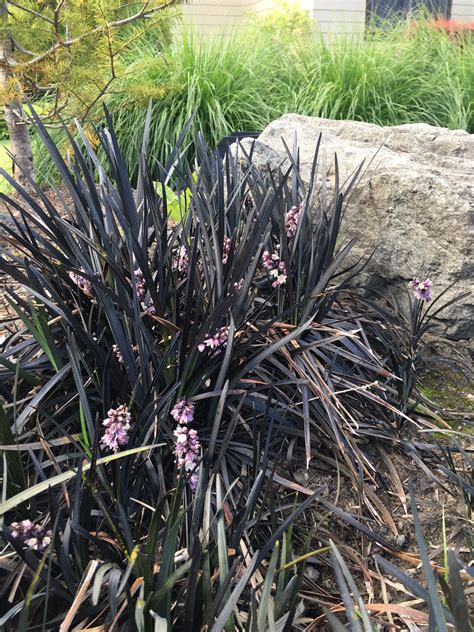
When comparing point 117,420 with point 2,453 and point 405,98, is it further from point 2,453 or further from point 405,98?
point 405,98

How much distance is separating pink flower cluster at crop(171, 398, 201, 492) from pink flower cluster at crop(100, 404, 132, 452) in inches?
4.7

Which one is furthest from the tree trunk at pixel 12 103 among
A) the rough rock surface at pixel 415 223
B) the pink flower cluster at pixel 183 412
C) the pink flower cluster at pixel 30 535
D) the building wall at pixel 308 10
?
the building wall at pixel 308 10

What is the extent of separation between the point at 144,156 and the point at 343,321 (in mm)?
838

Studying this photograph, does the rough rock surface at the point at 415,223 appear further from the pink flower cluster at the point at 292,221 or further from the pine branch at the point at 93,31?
the pine branch at the point at 93,31

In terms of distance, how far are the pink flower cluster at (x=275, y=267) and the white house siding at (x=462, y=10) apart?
11561mm

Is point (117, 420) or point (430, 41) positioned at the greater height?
point (117, 420)

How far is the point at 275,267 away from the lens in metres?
2.18

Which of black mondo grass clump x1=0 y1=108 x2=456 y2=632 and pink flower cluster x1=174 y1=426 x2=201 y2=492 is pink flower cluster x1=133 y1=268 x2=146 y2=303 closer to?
black mondo grass clump x1=0 y1=108 x2=456 y2=632

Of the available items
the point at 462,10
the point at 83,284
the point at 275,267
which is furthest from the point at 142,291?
the point at 462,10

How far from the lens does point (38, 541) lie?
1301 mm

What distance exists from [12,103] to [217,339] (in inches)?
112

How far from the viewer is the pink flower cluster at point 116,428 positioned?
57.9 inches

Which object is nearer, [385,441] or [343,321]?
[385,441]

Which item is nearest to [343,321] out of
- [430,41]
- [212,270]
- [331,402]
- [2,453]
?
[331,402]
